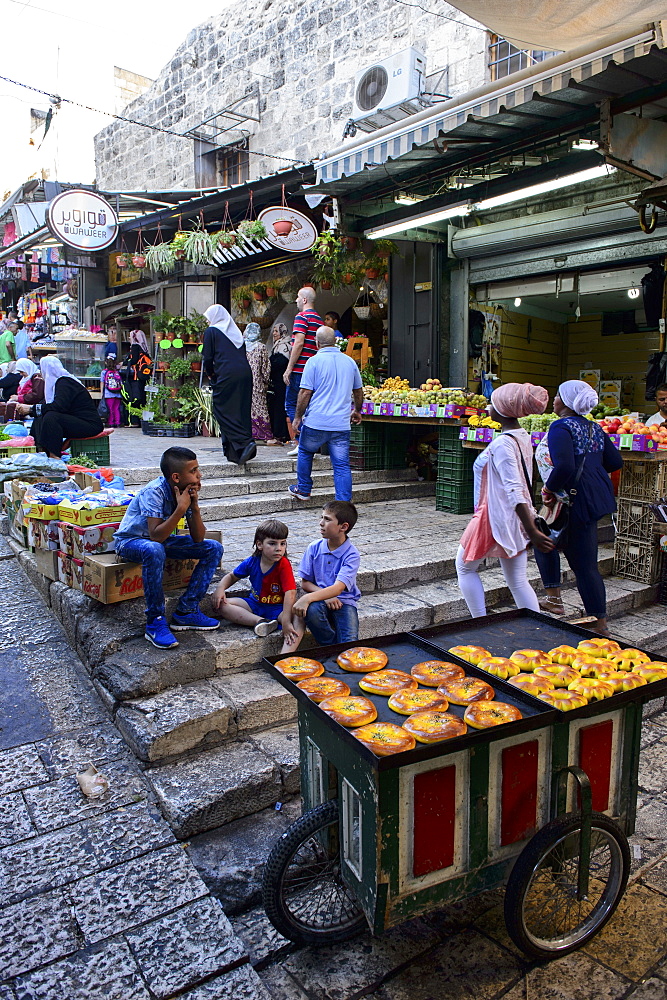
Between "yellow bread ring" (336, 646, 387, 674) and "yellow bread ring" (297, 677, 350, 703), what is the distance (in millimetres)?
118

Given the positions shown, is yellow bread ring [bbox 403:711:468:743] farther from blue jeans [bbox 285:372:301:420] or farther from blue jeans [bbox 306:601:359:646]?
blue jeans [bbox 285:372:301:420]

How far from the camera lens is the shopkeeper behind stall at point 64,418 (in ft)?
23.8

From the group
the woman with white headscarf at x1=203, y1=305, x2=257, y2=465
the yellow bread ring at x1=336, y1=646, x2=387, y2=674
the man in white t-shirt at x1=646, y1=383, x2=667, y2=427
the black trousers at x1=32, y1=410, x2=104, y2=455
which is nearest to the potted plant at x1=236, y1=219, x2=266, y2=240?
the woman with white headscarf at x1=203, y1=305, x2=257, y2=465

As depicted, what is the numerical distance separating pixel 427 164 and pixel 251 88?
7.73 meters

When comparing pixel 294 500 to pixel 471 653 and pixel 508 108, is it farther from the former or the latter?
pixel 471 653

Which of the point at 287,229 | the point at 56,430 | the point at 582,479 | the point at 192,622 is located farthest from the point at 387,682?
the point at 287,229

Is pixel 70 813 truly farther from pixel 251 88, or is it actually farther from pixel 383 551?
pixel 251 88

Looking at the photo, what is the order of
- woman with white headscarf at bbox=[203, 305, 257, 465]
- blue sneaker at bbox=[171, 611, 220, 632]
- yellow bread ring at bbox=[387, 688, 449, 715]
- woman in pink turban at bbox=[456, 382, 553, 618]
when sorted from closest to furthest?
1. yellow bread ring at bbox=[387, 688, 449, 715]
2. blue sneaker at bbox=[171, 611, 220, 632]
3. woman in pink turban at bbox=[456, 382, 553, 618]
4. woman with white headscarf at bbox=[203, 305, 257, 465]

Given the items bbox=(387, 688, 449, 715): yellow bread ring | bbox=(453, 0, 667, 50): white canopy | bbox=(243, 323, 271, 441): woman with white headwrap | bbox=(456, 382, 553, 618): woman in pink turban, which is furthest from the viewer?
bbox=(243, 323, 271, 441): woman with white headwrap

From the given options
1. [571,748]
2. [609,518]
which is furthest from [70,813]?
[609,518]

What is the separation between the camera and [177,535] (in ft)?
14.2

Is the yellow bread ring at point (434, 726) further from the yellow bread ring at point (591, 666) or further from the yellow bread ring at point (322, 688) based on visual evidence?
the yellow bread ring at point (591, 666)

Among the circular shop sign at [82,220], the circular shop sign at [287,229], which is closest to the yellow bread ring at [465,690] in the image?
the circular shop sign at [287,229]

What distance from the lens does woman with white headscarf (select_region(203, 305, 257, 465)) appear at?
7.61 m
